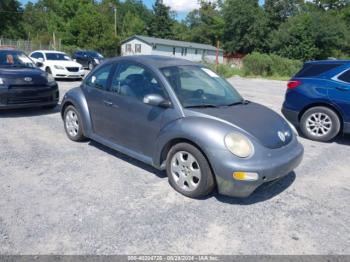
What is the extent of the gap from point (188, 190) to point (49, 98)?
5.30 m

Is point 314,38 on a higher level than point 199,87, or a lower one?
higher

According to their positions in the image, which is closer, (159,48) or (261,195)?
(261,195)

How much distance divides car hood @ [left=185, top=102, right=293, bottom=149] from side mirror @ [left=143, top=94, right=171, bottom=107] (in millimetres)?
287

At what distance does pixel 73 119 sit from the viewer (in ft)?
18.8

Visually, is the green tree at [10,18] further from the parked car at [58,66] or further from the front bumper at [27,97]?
the front bumper at [27,97]

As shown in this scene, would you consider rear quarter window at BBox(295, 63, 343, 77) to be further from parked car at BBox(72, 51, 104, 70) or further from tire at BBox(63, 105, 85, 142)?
parked car at BBox(72, 51, 104, 70)

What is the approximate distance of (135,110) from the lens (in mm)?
4402

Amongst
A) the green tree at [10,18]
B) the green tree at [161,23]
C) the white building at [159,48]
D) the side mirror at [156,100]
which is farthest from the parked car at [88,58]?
the green tree at [161,23]

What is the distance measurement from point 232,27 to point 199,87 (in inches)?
2300

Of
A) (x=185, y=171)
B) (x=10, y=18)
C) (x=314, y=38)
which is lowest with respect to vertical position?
(x=185, y=171)

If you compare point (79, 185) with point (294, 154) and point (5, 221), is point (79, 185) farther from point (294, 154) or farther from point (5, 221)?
point (294, 154)

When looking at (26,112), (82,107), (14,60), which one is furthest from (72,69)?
(82,107)

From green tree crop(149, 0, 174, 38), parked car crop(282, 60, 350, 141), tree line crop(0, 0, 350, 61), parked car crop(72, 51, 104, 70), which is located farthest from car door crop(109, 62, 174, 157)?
green tree crop(149, 0, 174, 38)

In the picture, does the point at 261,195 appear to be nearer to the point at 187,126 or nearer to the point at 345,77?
the point at 187,126
